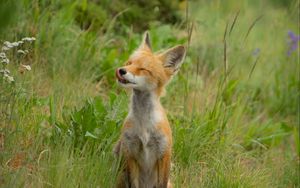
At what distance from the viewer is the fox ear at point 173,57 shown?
595 cm

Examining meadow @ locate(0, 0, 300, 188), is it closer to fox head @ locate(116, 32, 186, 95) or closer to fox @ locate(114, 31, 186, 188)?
fox @ locate(114, 31, 186, 188)

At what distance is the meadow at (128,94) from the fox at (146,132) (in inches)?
7.0

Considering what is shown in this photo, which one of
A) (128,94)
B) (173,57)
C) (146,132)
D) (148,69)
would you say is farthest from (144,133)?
(128,94)

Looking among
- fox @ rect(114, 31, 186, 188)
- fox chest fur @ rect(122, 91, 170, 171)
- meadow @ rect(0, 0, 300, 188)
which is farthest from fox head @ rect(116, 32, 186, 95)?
meadow @ rect(0, 0, 300, 188)

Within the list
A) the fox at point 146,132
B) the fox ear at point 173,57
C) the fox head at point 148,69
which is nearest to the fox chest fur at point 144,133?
the fox at point 146,132

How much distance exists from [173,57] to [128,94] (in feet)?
3.89

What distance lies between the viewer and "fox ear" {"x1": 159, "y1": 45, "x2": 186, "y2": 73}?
234 inches

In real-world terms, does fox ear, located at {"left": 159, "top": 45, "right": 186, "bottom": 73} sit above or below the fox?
above

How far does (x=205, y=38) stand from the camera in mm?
10906

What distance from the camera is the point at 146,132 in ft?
18.7

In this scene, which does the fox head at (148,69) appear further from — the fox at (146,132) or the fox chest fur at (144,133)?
the fox chest fur at (144,133)

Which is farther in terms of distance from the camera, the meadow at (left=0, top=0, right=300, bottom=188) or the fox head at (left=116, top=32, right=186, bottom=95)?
the meadow at (left=0, top=0, right=300, bottom=188)

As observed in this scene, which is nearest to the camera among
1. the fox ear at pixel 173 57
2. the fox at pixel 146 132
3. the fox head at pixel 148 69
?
the fox head at pixel 148 69

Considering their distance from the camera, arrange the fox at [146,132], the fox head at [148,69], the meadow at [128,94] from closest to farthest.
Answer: the fox head at [148,69] → the fox at [146,132] → the meadow at [128,94]
